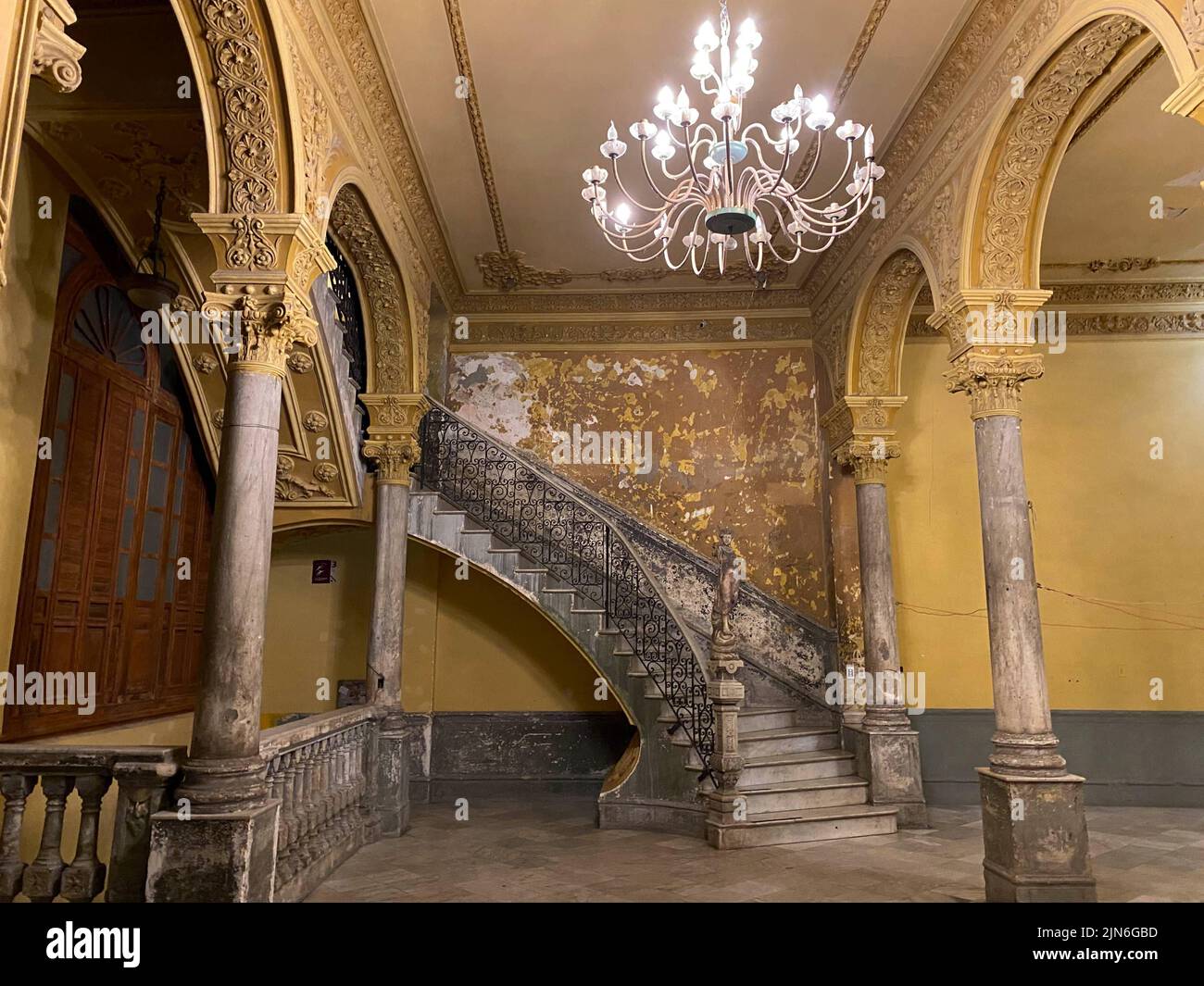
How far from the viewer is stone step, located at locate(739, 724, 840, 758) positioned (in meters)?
7.68

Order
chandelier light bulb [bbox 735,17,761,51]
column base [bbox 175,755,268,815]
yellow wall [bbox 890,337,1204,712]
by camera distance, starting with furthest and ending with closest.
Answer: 1. yellow wall [bbox 890,337,1204,712]
2. chandelier light bulb [bbox 735,17,761,51]
3. column base [bbox 175,755,268,815]

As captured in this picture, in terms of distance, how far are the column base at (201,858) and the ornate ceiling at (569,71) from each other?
5.14 meters

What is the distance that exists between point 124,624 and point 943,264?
7182mm

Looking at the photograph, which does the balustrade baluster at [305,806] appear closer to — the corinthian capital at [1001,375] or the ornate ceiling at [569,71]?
the ornate ceiling at [569,71]

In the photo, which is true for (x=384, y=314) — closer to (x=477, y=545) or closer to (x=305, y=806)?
(x=477, y=545)

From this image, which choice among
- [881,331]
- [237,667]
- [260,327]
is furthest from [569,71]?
[237,667]

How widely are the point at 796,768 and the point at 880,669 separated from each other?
4.44ft

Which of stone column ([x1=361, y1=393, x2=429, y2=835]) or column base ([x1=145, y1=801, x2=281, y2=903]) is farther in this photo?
stone column ([x1=361, y1=393, x2=429, y2=835])

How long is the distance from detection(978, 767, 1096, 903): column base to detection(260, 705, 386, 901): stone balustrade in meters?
4.48

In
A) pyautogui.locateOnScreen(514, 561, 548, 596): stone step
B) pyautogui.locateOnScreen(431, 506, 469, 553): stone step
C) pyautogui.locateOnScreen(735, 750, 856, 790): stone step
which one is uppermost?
pyautogui.locateOnScreen(431, 506, 469, 553): stone step

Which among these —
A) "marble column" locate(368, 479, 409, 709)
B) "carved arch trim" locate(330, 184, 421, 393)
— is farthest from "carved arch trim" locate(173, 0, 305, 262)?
"marble column" locate(368, 479, 409, 709)

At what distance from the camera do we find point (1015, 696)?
548cm

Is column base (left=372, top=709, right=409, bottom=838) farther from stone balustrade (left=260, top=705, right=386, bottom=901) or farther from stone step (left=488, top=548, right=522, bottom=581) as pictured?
stone step (left=488, top=548, right=522, bottom=581)
